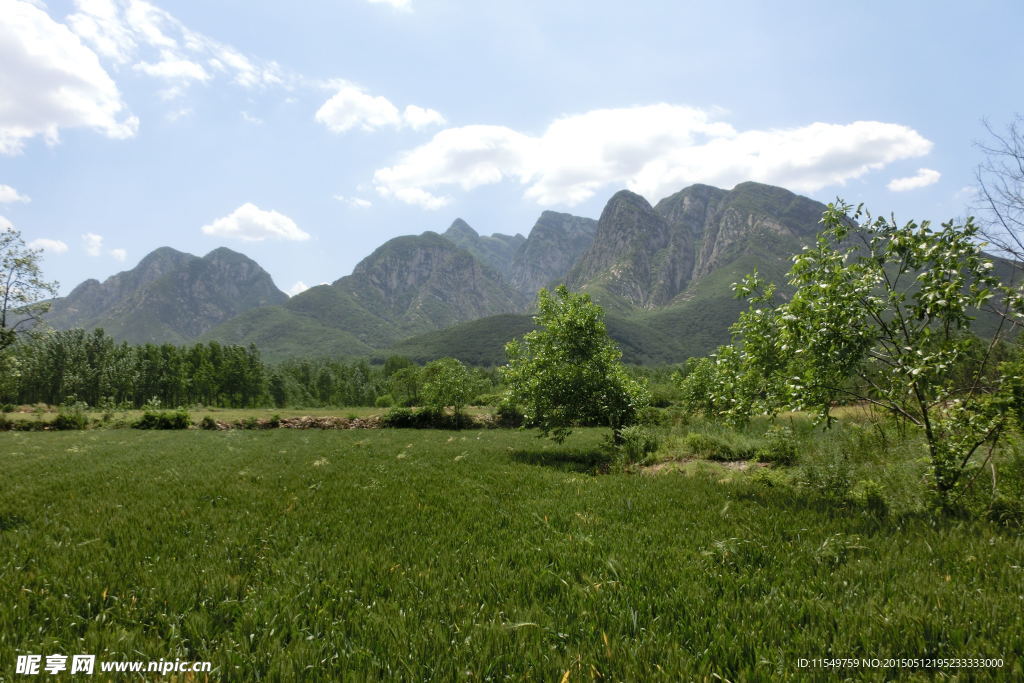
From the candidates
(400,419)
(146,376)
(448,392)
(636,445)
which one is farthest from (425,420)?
(146,376)

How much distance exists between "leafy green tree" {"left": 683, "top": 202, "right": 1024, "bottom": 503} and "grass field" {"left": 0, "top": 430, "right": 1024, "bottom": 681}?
6.32ft

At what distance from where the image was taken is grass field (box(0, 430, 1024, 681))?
3.68 metres

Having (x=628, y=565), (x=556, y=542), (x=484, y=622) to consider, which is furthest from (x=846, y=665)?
(x=556, y=542)

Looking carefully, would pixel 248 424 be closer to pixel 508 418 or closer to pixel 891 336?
pixel 508 418

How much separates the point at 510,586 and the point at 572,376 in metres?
14.2

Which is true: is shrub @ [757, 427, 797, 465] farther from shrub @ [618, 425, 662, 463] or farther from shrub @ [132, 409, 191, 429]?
shrub @ [132, 409, 191, 429]

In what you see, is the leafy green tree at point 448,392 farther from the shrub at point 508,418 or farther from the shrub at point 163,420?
the shrub at point 163,420

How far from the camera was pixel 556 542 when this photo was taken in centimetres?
664

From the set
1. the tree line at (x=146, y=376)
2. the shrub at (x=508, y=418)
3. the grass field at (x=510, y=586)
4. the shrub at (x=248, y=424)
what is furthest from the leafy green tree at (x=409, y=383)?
the grass field at (x=510, y=586)

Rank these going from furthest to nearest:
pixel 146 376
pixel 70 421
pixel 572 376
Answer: pixel 146 376, pixel 70 421, pixel 572 376

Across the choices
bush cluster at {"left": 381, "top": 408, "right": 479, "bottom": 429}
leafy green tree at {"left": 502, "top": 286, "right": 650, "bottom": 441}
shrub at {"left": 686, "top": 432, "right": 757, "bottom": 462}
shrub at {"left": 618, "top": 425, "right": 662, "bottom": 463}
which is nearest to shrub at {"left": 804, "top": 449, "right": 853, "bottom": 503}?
shrub at {"left": 618, "top": 425, "right": 662, "bottom": 463}

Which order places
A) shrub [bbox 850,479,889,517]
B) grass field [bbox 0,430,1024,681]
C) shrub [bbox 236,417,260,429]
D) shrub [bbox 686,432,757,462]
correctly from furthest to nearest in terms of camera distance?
shrub [bbox 236,417,260,429] < shrub [bbox 686,432,757,462] < shrub [bbox 850,479,889,517] < grass field [bbox 0,430,1024,681]

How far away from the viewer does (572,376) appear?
19078 mm

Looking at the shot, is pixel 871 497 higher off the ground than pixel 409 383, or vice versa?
pixel 871 497
